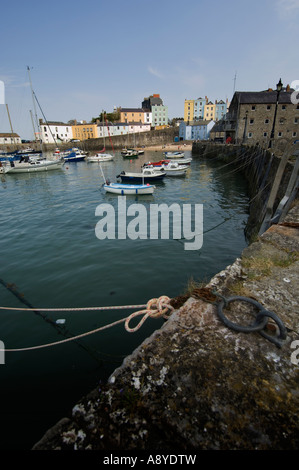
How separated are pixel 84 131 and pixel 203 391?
12768 centimetres

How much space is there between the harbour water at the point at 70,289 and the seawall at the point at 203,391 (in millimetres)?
2953

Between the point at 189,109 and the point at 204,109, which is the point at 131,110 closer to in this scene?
the point at 189,109

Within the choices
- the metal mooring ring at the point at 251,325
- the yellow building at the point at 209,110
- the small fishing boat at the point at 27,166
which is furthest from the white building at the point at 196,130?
the metal mooring ring at the point at 251,325

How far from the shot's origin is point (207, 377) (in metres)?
2.72

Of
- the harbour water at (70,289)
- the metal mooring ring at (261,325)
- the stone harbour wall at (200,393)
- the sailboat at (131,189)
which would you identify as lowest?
the harbour water at (70,289)

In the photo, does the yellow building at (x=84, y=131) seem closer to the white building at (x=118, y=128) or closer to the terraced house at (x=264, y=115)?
the white building at (x=118, y=128)

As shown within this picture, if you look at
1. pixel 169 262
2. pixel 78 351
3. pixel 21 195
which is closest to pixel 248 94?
pixel 21 195

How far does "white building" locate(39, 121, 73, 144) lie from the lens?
106 metres

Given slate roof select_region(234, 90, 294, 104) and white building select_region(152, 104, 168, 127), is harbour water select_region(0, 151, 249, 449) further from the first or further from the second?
white building select_region(152, 104, 168, 127)

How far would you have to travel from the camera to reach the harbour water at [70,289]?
5.09 m

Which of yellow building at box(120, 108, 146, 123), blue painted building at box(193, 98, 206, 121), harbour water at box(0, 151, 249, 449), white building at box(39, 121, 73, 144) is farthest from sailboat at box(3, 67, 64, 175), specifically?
blue painted building at box(193, 98, 206, 121)

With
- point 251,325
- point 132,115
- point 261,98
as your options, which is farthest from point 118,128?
point 251,325

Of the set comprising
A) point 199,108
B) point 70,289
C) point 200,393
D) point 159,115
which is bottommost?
point 70,289

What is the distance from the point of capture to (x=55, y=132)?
10819 centimetres
